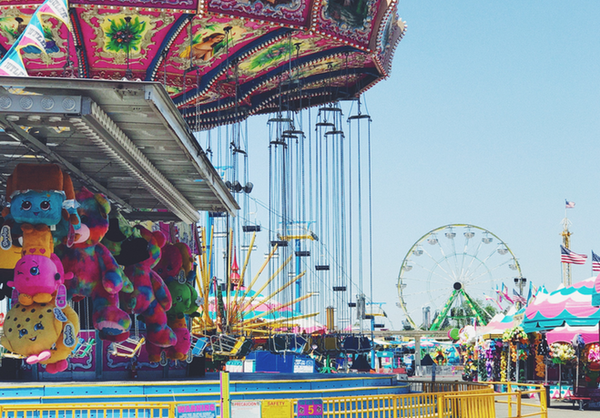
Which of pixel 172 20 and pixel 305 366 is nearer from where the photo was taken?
pixel 172 20

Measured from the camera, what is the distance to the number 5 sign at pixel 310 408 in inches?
418

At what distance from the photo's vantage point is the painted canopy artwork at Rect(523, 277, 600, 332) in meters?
27.1

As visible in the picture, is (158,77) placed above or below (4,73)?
above

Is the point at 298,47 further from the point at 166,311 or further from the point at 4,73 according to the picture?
the point at 4,73

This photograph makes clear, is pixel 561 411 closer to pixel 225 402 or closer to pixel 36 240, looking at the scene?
pixel 225 402

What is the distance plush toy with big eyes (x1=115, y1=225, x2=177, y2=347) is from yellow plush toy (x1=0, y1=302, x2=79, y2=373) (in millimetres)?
3129

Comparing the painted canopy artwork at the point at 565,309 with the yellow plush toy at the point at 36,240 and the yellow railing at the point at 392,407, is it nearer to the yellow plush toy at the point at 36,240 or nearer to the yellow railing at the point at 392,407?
the yellow railing at the point at 392,407

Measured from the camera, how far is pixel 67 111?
35.1 ft

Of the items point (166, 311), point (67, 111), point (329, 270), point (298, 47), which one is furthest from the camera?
Result: point (329, 270)

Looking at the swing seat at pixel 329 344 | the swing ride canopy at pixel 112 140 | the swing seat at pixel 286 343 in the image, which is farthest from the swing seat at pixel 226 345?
the swing ride canopy at pixel 112 140

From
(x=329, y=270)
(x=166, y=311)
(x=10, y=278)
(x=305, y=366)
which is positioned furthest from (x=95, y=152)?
(x=329, y=270)

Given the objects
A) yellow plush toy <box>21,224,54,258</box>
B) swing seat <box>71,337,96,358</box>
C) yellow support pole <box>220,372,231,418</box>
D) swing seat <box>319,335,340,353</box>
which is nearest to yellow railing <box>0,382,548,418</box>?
yellow support pole <box>220,372,231,418</box>

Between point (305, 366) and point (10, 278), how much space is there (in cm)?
1645

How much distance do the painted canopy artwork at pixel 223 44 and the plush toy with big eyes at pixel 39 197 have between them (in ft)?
14.0
